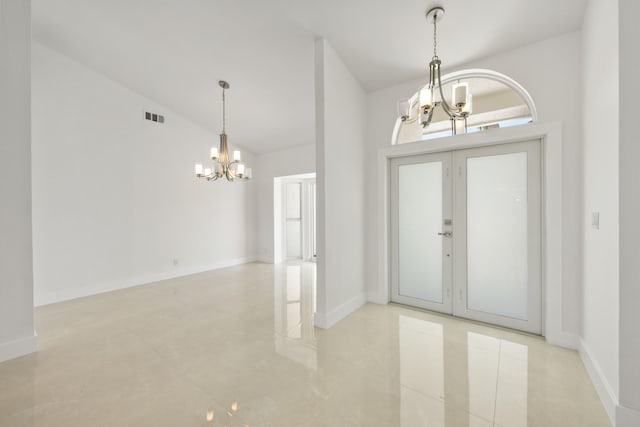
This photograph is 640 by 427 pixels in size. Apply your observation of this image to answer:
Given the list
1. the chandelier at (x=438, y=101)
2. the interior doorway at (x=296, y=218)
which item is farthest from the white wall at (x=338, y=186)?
the interior doorway at (x=296, y=218)

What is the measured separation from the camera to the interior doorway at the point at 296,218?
6.71 metres

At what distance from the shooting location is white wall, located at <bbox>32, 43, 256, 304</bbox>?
376 centimetres

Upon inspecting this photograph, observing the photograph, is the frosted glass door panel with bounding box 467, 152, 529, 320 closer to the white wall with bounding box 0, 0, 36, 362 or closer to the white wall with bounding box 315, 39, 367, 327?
the white wall with bounding box 315, 39, 367, 327

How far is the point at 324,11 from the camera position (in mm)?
2559

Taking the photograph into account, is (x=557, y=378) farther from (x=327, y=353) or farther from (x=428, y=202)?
(x=428, y=202)

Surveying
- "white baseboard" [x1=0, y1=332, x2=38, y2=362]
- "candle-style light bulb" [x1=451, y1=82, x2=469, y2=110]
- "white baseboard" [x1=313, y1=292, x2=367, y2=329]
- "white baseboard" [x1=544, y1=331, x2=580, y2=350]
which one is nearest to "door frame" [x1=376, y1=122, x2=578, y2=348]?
"white baseboard" [x1=544, y1=331, x2=580, y2=350]

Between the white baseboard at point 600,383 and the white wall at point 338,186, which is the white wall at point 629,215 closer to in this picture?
the white baseboard at point 600,383

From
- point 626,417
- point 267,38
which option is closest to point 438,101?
point 267,38

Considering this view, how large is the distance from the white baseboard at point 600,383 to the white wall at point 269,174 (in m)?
4.99

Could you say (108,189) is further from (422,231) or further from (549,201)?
(549,201)

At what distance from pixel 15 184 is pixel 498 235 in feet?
15.9

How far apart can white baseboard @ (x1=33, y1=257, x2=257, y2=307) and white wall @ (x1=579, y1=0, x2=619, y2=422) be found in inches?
234

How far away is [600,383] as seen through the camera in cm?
182

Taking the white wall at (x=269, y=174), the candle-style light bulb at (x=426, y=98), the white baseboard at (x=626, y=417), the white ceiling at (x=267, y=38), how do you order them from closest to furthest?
the white baseboard at (x=626, y=417)
the candle-style light bulb at (x=426, y=98)
the white ceiling at (x=267, y=38)
the white wall at (x=269, y=174)
